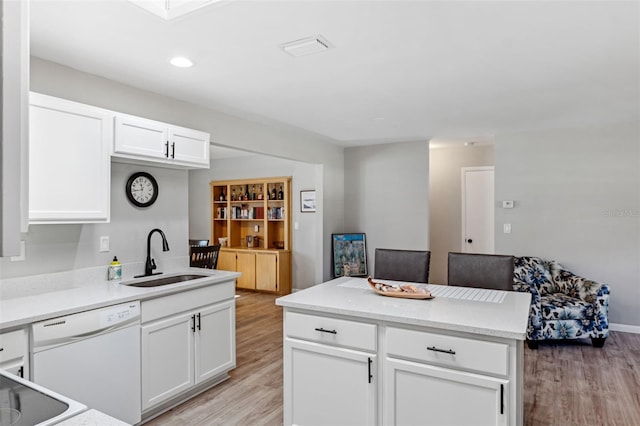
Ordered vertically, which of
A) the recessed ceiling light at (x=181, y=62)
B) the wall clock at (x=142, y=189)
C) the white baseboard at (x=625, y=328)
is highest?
the recessed ceiling light at (x=181, y=62)

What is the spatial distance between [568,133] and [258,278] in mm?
4910

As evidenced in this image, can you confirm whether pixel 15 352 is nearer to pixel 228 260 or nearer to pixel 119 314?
pixel 119 314

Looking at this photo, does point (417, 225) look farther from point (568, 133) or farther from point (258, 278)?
point (258, 278)

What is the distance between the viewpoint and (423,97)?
3.59 metres

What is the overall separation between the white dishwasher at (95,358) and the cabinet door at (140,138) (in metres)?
1.05

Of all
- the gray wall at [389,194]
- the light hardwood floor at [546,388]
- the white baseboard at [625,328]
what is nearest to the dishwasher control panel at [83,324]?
the light hardwood floor at [546,388]

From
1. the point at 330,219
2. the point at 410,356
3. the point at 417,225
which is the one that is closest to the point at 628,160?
the point at 417,225

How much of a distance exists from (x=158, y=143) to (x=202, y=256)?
1889 millimetres

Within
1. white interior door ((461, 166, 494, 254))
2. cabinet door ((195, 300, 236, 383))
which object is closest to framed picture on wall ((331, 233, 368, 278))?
white interior door ((461, 166, 494, 254))

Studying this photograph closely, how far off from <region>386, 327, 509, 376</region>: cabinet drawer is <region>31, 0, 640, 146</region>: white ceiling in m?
1.61

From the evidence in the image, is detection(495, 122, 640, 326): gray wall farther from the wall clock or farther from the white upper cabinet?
the wall clock

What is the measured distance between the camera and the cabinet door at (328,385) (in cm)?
209

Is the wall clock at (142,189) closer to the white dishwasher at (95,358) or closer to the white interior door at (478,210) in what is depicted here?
the white dishwasher at (95,358)

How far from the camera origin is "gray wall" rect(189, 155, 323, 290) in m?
6.13
